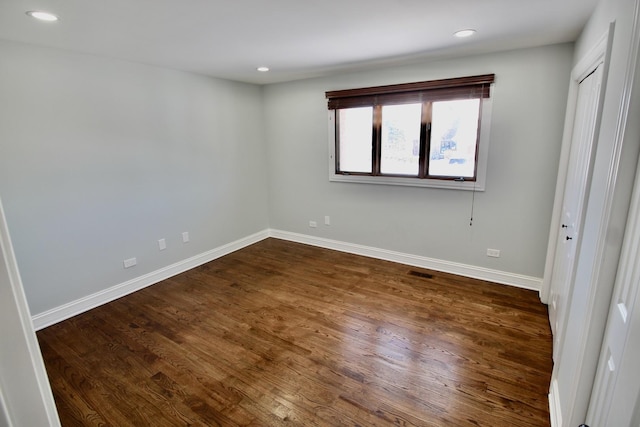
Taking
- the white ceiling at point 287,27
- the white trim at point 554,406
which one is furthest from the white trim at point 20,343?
the white trim at point 554,406

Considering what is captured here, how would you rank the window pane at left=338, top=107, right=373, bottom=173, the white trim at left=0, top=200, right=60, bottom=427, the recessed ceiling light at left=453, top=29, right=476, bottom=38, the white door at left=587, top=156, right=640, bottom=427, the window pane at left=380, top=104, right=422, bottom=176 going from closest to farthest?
the white trim at left=0, top=200, right=60, bottom=427, the white door at left=587, top=156, right=640, bottom=427, the recessed ceiling light at left=453, top=29, right=476, bottom=38, the window pane at left=380, top=104, right=422, bottom=176, the window pane at left=338, top=107, right=373, bottom=173

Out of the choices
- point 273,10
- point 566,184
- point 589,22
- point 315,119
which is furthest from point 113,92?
point 566,184

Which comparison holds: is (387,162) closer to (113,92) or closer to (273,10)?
(273,10)

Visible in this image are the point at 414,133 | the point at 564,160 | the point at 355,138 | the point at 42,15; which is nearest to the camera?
the point at 42,15

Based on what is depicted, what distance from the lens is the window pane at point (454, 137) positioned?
3277 mm

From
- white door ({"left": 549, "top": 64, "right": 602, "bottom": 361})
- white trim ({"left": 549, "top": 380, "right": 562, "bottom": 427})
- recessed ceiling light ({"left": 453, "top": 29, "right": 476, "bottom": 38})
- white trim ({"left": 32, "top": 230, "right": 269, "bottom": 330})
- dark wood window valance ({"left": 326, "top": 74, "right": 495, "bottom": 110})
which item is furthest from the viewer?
dark wood window valance ({"left": 326, "top": 74, "right": 495, "bottom": 110})

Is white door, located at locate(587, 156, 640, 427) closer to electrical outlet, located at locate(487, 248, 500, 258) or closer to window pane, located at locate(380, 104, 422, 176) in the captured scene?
electrical outlet, located at locate(487, 248, 500, 258)

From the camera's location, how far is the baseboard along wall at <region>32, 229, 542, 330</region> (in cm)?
291

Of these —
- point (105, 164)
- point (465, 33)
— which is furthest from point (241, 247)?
point (465, 33)

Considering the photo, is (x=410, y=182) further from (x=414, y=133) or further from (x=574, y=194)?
(x=574, y=194)

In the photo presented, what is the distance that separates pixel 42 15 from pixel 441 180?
3535 mm

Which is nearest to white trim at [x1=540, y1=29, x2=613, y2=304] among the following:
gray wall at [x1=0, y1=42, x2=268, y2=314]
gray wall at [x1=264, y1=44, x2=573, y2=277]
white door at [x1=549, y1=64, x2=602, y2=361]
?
white door at [x1=549, y1=64, x2=602, y2=361]

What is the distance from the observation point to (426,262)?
3820 millimetres

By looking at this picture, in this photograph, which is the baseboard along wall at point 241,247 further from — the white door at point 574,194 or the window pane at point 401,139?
the window pane at point 401,139
